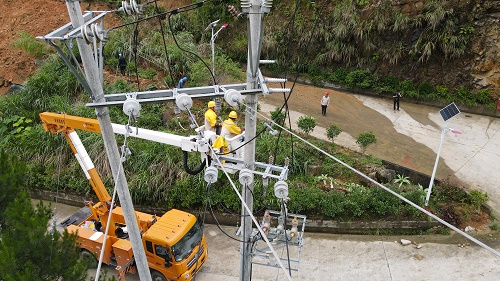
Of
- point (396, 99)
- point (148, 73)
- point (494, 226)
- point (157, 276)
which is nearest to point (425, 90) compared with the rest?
point (396, 99)

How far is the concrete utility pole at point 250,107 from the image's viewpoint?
5.44 meters

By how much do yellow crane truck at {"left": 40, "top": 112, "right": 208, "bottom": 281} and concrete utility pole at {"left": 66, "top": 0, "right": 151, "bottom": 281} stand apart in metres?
2.20

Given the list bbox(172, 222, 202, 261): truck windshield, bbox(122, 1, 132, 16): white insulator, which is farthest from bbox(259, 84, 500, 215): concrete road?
bbox(122, 1, 132, 16): white insulator

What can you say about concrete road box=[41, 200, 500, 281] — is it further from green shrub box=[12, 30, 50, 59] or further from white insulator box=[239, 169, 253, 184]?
green shrub box=[12, 30, 50, 59]

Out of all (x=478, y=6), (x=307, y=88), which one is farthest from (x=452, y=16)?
(x=307, y=88)

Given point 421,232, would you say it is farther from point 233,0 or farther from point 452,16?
point 233,0

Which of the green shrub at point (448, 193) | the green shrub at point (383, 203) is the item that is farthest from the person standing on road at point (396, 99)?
the green shrub at point (383, 203)

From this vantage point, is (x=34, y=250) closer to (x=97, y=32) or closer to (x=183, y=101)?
(x=183, y=101)

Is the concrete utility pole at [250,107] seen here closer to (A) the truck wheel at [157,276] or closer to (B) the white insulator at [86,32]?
(B) the white insulator at [86,32]

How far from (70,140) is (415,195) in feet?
30.2

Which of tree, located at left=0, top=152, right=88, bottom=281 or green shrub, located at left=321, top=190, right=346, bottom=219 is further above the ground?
tree, located at left=0, top=152, right=88, bottom=281

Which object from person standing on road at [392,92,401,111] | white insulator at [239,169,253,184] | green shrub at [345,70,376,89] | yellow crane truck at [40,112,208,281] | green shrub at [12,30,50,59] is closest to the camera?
white insulator at [239,169,253,184]

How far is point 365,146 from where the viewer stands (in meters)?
13.3

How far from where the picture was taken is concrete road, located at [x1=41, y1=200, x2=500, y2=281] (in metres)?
10.2
